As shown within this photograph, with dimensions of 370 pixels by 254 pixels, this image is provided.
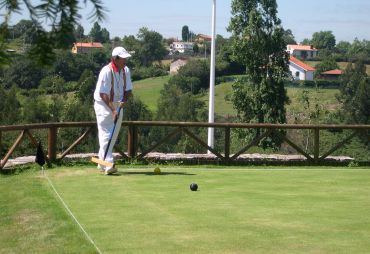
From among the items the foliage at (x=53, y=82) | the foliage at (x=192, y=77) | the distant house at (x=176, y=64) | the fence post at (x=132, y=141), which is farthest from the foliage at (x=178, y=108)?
the fence post at (x=132, y=141)

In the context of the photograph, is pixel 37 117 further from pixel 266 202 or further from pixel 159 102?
pixel 266 202

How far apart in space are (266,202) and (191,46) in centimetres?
14994

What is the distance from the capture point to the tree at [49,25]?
185 cm

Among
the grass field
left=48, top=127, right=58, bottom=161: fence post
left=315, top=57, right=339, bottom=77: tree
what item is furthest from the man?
left=315, top=57, right=339, bottom=77: tree

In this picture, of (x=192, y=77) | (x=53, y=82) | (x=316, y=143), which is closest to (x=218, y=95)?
(x=192, y=77)

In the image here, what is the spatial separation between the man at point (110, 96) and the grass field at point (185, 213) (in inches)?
21.0

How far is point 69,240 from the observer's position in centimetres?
579

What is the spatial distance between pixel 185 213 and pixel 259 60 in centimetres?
4191

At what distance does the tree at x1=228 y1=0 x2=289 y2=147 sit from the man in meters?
35.5

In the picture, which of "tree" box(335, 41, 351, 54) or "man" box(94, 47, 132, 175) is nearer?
"man" box(94, 47, 132, 175)

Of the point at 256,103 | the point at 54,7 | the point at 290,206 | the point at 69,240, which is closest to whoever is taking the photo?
the point at 54,7

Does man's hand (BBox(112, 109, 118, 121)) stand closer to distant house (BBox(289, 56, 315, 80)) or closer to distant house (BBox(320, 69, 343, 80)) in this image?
distant house (BBox(289, 56, 315, 80))

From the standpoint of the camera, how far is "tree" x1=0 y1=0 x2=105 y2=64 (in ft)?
6.08

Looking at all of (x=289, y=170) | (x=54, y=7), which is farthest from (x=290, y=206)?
(x=54, y=7)
